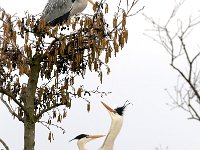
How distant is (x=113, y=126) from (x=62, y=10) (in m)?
3.26

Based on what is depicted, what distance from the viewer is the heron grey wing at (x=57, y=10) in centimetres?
1045

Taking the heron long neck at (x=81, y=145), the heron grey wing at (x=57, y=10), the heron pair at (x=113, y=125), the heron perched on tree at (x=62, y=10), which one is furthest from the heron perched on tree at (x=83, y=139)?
the heron grey wing at (x=57, y=10)

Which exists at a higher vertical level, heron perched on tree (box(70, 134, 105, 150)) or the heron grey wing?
the heron grey wing

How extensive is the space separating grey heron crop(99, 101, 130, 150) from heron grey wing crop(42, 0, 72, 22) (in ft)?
9.09

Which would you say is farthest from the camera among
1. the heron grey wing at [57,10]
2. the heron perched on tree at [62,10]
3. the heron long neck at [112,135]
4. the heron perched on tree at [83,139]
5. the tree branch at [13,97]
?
the heron grey wing at [57,10]

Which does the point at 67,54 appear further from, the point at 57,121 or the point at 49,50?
the point at 57,121

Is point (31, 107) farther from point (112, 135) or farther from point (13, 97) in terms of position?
point (112, 135)

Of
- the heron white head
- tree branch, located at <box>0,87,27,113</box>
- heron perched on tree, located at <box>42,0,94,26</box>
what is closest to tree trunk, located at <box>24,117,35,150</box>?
tree branch, located at <box>0,87,27,113</box>

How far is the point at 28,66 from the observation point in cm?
859

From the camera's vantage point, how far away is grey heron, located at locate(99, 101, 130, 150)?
28.1 feet

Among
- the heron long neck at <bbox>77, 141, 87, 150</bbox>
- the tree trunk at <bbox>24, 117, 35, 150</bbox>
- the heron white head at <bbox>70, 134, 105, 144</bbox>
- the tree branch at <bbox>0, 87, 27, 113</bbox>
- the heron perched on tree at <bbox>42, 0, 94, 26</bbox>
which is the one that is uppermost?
the heron perched on tree at <bbox>42, 0, 94, 26</bbox>

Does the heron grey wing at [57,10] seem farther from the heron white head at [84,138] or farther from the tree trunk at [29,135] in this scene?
the heron white head at [84,138]

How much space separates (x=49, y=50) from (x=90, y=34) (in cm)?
91

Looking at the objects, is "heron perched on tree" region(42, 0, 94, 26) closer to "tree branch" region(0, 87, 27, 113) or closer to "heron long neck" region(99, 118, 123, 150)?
"tree branch" region(0, 87, 27, 113)
